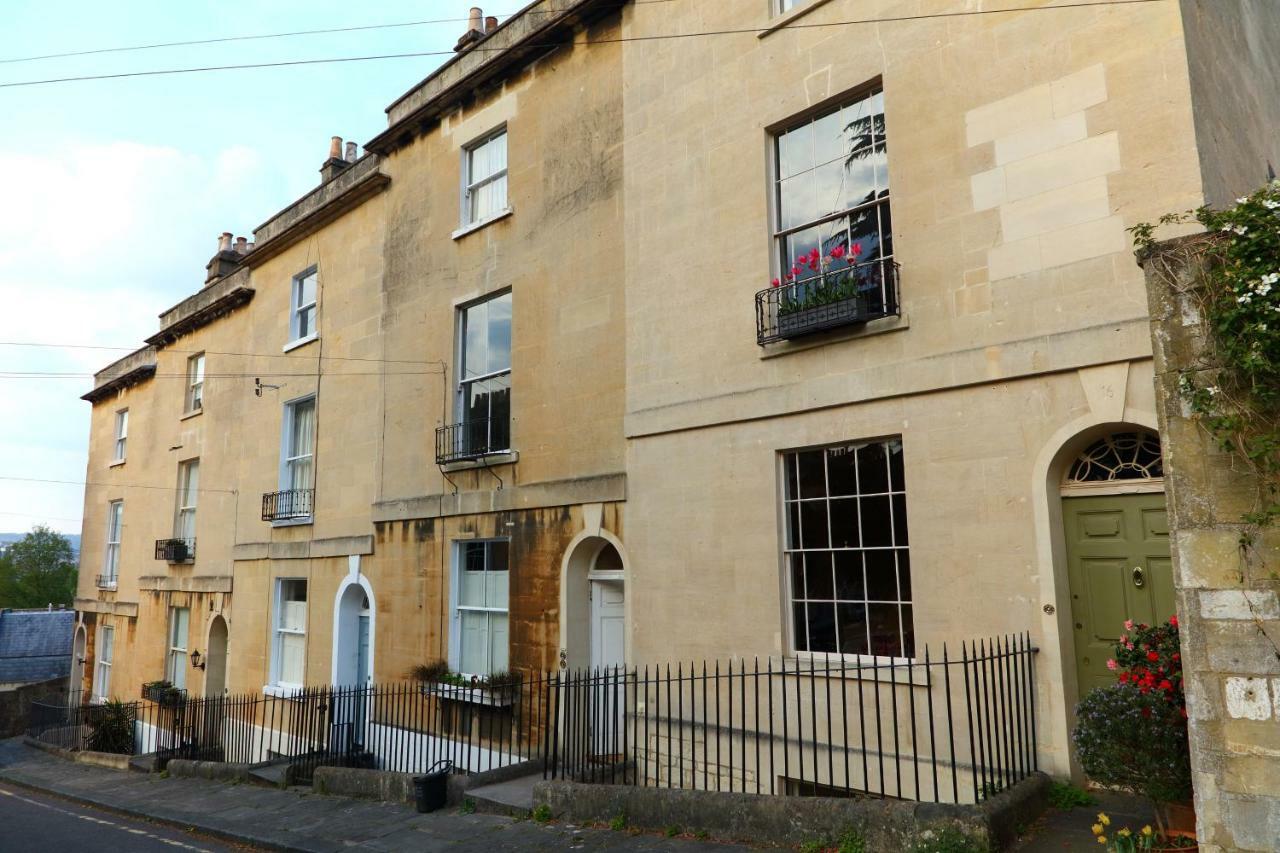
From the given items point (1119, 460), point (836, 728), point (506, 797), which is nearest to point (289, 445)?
point (506, 797)

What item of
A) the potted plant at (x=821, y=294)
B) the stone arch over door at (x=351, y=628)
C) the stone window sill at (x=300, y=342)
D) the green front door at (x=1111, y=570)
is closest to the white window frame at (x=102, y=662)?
the stone window sill at (x=300, y=342)

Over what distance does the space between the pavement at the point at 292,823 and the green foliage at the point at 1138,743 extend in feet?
8.89

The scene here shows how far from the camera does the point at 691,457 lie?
32.1ft

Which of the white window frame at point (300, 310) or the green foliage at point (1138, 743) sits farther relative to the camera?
the white window frame at point (300, 310)

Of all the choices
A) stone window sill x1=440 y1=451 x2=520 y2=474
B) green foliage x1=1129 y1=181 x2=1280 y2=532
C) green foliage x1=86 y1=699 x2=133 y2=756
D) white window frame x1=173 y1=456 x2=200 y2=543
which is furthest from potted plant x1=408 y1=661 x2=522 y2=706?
green foliage x1=86 y1=699 x2=133 y2=756

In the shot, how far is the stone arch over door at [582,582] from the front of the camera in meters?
11.0

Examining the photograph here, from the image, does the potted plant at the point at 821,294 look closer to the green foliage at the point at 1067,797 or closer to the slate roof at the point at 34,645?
the green foliage at the point at 1067,797

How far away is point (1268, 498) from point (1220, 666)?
938mm

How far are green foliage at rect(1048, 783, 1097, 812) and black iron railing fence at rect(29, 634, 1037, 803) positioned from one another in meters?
0.22

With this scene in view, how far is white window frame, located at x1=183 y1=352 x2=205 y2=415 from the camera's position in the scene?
21.3 m

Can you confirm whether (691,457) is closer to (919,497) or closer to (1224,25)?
(919,497)

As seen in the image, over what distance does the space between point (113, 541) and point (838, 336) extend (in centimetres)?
2376

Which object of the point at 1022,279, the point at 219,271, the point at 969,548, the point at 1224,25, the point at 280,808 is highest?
the point at 219,271

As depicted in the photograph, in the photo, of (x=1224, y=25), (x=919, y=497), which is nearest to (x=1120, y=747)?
(x=919, y=497)
